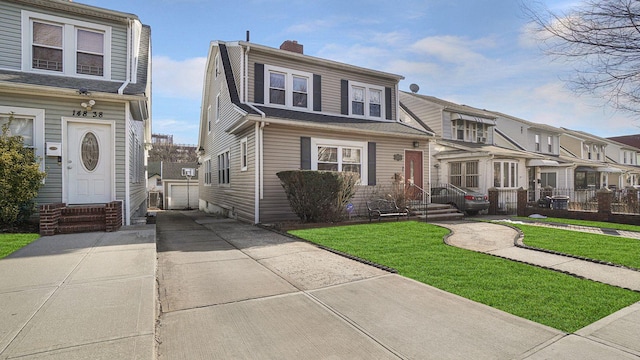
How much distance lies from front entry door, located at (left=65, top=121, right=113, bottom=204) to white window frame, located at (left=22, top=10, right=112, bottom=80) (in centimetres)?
192

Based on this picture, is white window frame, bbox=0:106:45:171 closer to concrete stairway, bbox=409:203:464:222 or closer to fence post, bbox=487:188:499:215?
concrete stairway, bbox=409:203:464:222

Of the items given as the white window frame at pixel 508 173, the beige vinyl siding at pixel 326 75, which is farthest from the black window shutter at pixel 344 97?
the white window frame at pixel 508 173

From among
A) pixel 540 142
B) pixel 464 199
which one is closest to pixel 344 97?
pixel 464 199

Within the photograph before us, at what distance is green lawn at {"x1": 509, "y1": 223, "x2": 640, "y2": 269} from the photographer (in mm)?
5977

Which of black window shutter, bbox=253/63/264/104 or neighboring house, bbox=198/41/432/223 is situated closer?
neighboring house, bbox=198/41/432/223

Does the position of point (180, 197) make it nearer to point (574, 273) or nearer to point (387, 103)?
point (387, 103)

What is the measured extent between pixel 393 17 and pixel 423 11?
3.84 ft

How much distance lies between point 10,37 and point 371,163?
11465mm

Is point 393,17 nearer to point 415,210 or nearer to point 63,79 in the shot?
point 415,210

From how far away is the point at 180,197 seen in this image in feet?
91.8

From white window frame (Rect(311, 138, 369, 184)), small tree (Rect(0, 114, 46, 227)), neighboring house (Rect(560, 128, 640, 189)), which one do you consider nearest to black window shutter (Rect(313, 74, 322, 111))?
white window frame (Rect(311, 138, 369, 184))

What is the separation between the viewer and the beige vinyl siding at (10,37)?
8.50 metres

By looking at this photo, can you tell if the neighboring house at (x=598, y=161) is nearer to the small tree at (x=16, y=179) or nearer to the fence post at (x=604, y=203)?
the fence post at (x=604, y=203)

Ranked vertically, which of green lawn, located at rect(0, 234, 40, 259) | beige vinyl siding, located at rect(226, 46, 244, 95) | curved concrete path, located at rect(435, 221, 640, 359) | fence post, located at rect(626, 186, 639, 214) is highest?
beige vinyl siding, located at rect(226, 46, 244, 95)
